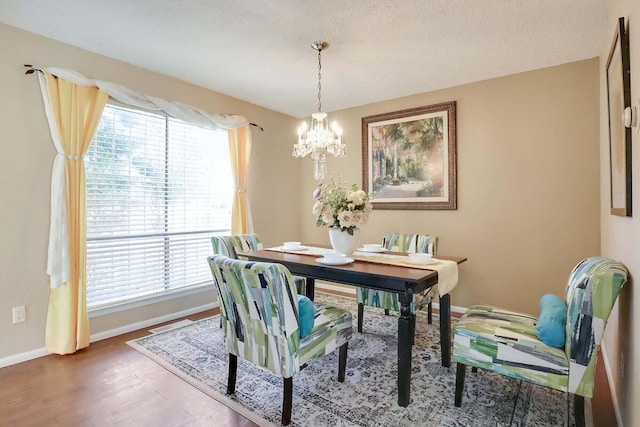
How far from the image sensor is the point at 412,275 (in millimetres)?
1963

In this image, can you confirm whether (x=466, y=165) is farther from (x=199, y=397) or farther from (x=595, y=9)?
(x=199, y=397)

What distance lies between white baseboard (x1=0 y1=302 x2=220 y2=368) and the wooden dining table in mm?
1803

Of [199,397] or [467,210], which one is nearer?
[199,397]

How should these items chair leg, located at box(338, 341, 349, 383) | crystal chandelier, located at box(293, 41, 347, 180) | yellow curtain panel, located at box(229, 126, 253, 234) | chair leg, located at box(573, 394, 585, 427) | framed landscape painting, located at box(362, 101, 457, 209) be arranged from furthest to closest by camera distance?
yellow curtain panel, located at box(229, 126, 253, 234) < framed landscape painting, located at box(362, 101, 457, 209) < crystal chandelier, located at box(293, 41, 347, 180) < chair leg, located at box(338, 341, 349, 383) < chair leg, located at box(573, 394, 585, 427)

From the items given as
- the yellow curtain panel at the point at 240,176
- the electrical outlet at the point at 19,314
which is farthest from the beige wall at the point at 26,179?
the yellow curtain panel at the point at 240,176

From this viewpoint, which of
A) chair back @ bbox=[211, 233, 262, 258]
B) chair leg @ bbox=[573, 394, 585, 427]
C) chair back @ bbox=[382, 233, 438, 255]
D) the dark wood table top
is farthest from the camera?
chair back @ bbox=[382, 233, 438, 255]

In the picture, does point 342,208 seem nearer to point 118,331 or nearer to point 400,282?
point 400,282

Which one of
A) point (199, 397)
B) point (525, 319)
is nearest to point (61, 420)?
point (199, 397)

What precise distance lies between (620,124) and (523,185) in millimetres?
1542

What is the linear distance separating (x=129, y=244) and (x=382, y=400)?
2.70 meters

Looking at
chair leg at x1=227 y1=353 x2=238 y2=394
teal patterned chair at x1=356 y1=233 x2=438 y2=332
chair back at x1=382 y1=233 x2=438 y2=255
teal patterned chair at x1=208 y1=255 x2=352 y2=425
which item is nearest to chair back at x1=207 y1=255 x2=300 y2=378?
teal patterned chair at x1=208 y1=255 x2=352 y2=425

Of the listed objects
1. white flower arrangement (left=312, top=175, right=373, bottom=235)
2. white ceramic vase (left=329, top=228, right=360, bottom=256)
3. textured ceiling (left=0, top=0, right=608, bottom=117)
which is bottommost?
white ceramic vase (left=329, top=228, right=360, bottom=256)

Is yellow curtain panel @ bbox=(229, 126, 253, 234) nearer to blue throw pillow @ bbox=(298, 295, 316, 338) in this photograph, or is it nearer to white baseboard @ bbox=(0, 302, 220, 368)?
white baseboard @ bbox=(0, 302, 220, 368)

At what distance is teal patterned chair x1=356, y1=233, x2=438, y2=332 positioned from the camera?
2957mm
